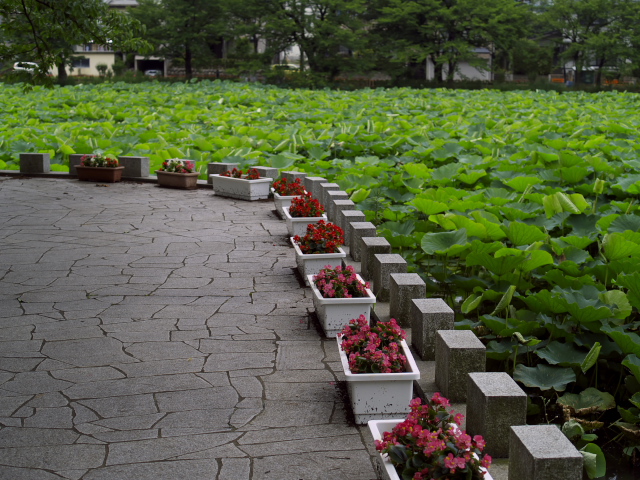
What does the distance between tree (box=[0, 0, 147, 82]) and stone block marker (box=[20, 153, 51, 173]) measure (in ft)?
5.83

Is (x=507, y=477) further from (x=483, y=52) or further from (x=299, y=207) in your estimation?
(x=483, y=52)

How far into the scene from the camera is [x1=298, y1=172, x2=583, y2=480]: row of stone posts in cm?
232

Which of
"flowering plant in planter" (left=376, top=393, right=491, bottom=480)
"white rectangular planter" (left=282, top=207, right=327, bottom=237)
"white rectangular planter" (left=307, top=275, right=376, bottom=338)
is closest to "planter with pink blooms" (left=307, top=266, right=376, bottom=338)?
"white rectangular planter" (left=307, top=275, right=376, bottom=338)

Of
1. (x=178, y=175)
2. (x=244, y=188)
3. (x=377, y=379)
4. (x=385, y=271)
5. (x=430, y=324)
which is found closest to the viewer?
(x=377, y=379)

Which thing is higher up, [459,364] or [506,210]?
[506,210]

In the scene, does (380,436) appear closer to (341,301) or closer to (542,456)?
(542,456)

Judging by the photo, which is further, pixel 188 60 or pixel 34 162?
pixel 188 60

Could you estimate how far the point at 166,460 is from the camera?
2.78 m

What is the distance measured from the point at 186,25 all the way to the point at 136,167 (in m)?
30.1

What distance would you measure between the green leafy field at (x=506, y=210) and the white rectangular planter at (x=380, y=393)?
1.70ft

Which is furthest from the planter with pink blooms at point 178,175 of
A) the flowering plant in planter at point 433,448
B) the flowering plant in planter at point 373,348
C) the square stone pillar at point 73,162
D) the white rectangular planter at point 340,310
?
the flowering plant in planter at point 433,448

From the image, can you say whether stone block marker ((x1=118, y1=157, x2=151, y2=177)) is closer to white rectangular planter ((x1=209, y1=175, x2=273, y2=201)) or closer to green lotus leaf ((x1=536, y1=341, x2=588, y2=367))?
A: white rectangular planter ((x1=209, y1=175, x2=273, y2=201))

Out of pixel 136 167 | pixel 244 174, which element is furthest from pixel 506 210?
pixel 136 167

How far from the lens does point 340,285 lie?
412cm
